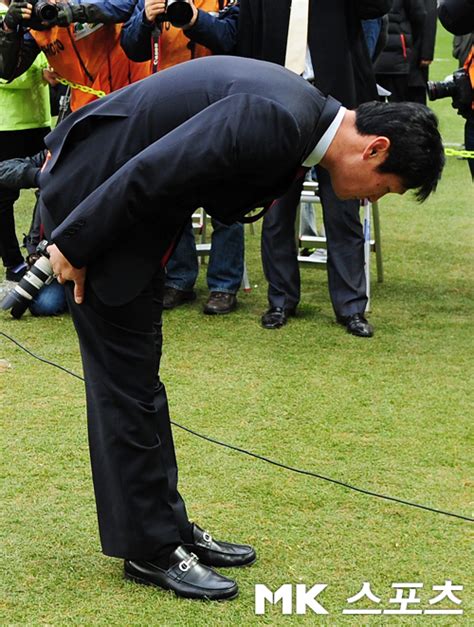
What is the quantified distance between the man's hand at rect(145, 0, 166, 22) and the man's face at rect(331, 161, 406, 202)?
2554 millimetres

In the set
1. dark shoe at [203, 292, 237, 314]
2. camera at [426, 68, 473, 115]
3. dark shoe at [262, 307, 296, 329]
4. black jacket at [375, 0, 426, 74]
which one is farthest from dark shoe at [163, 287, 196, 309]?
black jacket at [375, 0, 426, 74]

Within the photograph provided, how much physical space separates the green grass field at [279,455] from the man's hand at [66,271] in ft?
2.91

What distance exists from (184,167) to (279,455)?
1.69 m

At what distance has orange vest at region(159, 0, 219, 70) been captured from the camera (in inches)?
211

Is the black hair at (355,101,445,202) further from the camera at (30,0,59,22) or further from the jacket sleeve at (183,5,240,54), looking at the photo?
the camera at (30,0,59,22)

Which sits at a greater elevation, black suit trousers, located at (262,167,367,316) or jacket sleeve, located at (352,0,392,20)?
jacket sleeve, located at (352,0,392,20)

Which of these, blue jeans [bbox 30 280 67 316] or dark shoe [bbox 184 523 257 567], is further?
blue jeans [bbox 30 280 67 316]

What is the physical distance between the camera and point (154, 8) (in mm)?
Answer: 5062

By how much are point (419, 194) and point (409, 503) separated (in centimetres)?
122

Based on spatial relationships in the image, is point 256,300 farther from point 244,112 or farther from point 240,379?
point 244,112

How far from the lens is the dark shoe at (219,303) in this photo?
18.9ft

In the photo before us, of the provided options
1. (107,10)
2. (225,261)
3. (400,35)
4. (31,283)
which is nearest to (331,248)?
(225,261)

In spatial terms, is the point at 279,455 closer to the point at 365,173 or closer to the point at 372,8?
the point at 365,173

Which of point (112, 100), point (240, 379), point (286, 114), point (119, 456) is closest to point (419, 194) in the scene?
point (286, 114)
